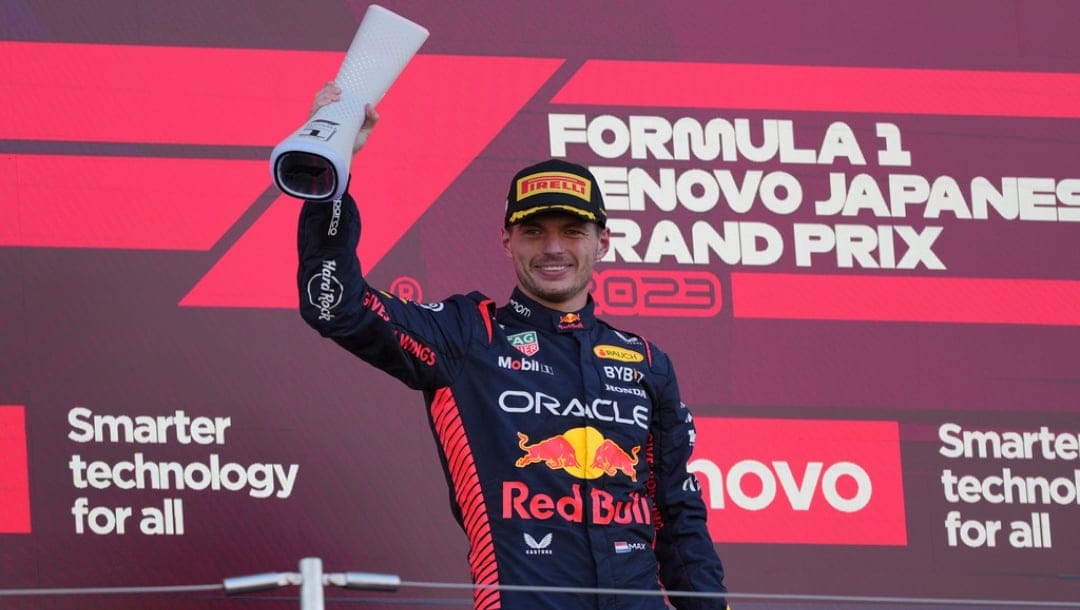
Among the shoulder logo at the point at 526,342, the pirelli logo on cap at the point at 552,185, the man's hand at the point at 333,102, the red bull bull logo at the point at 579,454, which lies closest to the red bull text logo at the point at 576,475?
the red bull bull logo at the point at 579,454

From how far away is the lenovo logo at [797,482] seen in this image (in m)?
3.16

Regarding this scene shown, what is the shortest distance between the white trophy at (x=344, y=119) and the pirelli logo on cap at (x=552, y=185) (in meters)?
0.26

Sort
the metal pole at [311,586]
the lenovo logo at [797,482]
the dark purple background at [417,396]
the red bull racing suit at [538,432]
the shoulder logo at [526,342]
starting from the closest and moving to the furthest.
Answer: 1. the metal pole at [311,586]
2. the red bull racing suit at [538,432]
3. the shoulder logo at [526,342]
4. the dark purple background at [417,396]
5. the lenovo logo at [797,482]

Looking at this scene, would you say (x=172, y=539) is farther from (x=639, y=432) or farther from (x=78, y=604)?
(x=639, y=432)

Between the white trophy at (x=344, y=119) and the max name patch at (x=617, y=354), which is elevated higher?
the white trophy at (x=344, y=119)

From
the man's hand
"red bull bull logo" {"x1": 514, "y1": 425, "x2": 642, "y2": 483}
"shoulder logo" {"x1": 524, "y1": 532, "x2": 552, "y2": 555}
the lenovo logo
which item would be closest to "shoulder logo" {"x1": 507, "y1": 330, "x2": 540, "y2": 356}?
"red bull bull logo" {"x1": 514, "y1": 425, "x2": 642, "y2": 483}

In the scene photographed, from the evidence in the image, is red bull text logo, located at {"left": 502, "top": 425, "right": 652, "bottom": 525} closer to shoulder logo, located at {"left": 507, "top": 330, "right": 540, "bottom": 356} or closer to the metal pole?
shoulder logo, located at {"left": 507, "top": 330, "right": 540, "bottom": 356}

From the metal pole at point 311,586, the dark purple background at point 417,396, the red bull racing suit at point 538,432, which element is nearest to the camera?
the metal pole at point 311,586

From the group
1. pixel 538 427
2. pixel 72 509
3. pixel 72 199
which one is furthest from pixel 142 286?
pixel 538 427

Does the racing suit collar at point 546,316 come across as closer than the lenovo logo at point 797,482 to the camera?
Yes

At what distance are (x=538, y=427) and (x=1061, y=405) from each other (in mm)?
1246

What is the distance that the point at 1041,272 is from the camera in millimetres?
3357

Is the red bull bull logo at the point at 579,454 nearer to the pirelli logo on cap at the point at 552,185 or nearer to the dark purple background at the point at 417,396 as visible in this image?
the pirelli logo on cap at the point at 552,185

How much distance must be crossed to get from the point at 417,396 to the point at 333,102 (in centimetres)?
88
